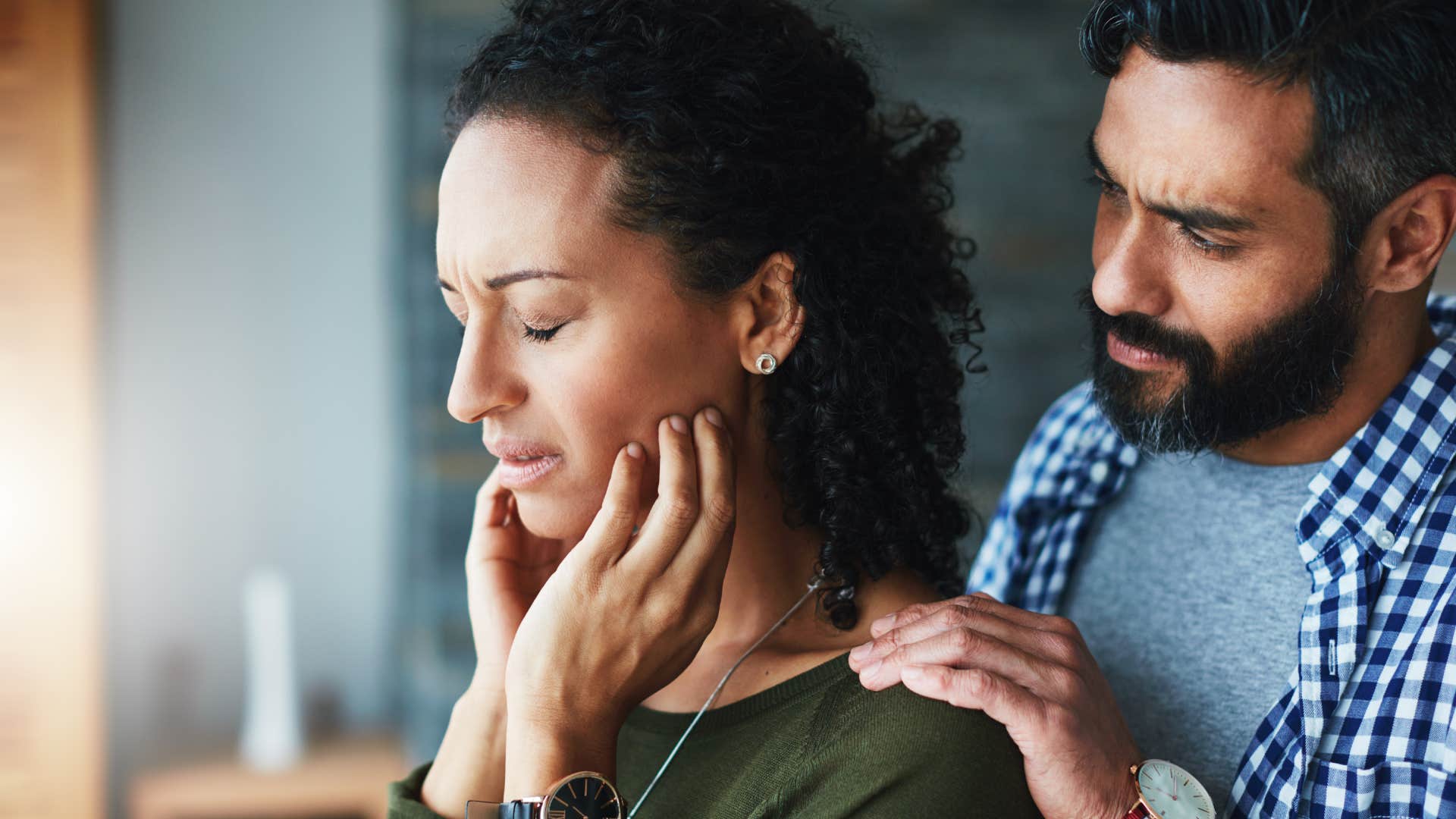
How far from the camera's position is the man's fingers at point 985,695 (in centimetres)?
112

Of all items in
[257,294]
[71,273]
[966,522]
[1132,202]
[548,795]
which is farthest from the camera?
[257,294]

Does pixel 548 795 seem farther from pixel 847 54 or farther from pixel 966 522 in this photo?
pixel 847 54

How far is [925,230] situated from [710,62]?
13.3 inches

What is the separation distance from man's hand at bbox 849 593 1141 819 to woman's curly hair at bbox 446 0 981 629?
15cm

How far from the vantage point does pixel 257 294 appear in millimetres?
3871

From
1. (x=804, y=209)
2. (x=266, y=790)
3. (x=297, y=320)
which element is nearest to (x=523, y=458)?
(x=804, y=209)

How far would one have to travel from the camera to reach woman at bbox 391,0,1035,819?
1.18 meters

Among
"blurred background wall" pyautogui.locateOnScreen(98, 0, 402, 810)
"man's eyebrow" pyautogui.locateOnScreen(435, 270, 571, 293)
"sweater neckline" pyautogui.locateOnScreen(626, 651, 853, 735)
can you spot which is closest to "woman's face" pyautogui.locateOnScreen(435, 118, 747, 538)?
"man's eyebrow" pyautogui.locateOnScreen(435, 270, 571, 293)

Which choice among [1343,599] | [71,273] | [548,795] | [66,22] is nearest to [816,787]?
[548,795]

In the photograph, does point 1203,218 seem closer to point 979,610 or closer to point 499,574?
point 979,610

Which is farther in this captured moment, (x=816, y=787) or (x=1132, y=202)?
(x=1132, y=202)

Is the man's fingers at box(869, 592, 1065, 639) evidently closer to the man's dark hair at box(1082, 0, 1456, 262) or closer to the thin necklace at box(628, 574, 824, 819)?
the thin necklace at box(628, 574, 824, 819)

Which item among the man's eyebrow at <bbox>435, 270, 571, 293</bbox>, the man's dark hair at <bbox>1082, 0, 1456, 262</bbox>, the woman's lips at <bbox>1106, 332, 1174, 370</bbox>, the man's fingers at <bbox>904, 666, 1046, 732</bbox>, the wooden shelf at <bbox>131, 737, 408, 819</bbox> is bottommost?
the wooden shelf at <bbox>131, 737, 408, 819</bbox>

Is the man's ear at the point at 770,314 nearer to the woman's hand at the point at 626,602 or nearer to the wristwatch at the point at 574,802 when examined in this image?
the woman's hand at the point at 626,602
